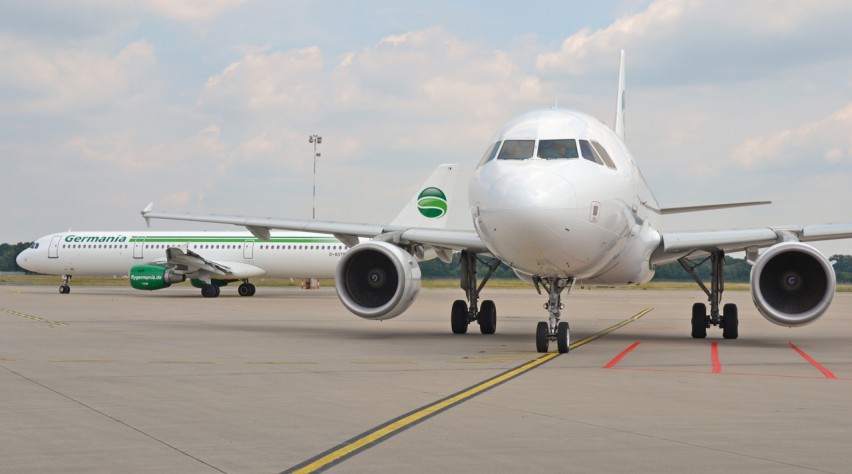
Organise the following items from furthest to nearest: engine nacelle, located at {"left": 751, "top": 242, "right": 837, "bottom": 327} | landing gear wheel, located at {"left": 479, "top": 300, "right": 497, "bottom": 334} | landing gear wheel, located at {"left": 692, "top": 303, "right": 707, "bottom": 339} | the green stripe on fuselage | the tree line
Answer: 1. the tree line
2. the green stripe on fuselage
3. landing gear wheel, located at {"left": 479, "top": 300, "right": 497, "bottom": 334}
4. landing gear wheel, located at {"left": 692, "top": 303, "right": 707, "bottom": 339}
5. engine nacelle, located at {"left": 751, "top": 242, "right": 837, "bottom": 327}

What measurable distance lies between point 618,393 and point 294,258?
37271mm

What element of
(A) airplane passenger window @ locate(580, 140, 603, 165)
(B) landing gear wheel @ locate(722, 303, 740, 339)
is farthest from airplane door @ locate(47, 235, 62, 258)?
(A) airplane passenger window @ locate(580, 140, 603, 165)

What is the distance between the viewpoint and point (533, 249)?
13.8 metres

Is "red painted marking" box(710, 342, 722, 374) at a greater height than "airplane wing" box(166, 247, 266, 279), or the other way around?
"airplane wing" box(166, 247, 266, 279)

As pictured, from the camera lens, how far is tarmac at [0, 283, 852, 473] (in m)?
6.50

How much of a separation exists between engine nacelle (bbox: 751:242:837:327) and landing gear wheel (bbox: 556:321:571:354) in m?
3.29

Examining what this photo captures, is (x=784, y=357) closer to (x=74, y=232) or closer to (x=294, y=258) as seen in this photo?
(x=294, y=258)

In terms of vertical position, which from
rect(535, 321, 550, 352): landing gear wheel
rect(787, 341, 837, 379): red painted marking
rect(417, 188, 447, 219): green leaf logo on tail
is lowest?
rect(787, 341, 837, 379): red painted marking

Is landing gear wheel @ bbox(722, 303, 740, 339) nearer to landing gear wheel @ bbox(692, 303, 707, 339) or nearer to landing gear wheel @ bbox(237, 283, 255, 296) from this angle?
landing gear wheel @ bbox(692, 303, 707, 339)

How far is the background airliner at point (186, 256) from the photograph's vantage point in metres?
44.9

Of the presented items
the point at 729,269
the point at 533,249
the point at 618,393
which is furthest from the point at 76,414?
the point at 729,269

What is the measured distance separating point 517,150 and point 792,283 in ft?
18.6

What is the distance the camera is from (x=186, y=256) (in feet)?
146

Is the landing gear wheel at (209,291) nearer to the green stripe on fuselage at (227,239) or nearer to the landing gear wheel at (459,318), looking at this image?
the green stripe on fuselage at (227,239)
